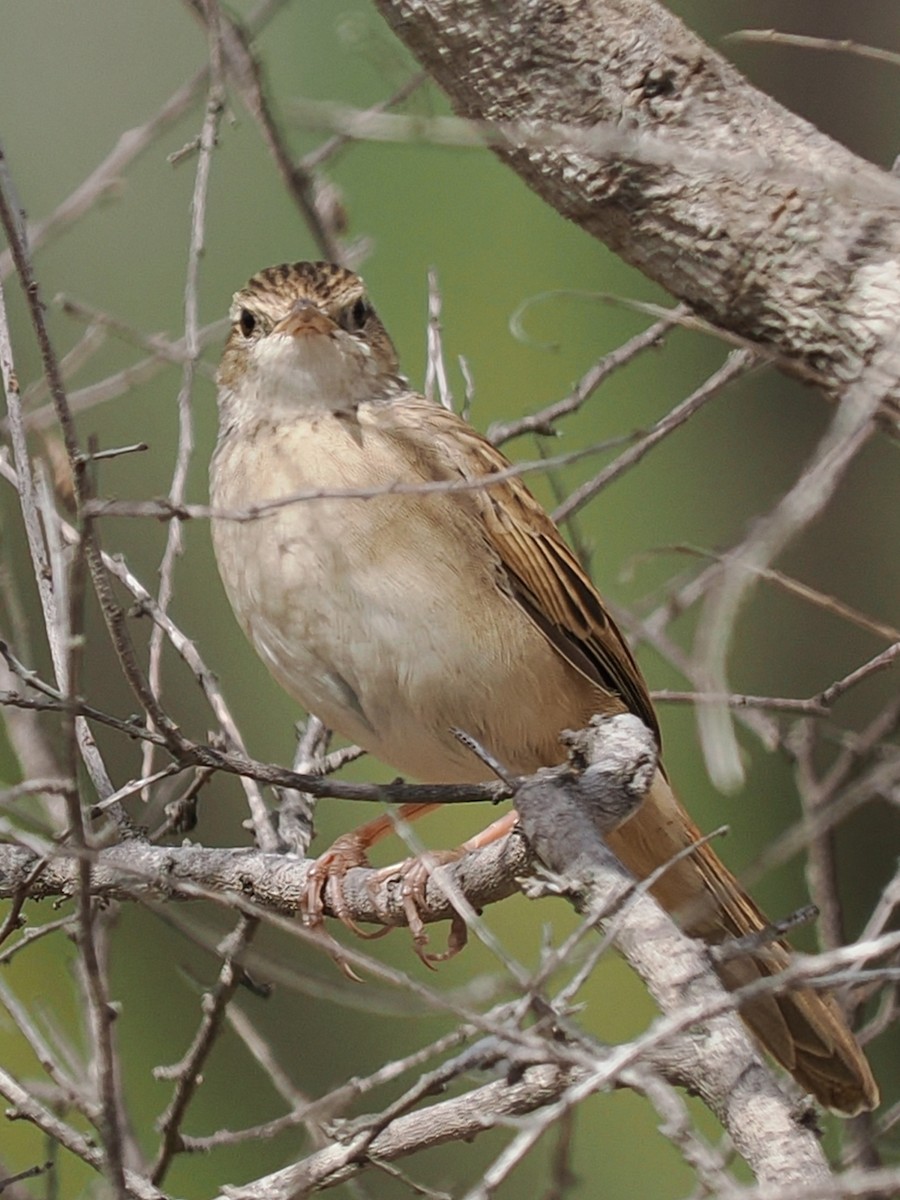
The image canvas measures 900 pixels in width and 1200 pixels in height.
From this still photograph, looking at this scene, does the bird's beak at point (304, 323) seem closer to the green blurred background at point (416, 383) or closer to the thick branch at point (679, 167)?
the thick branch at point (679, 167)

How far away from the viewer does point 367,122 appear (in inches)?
97.4

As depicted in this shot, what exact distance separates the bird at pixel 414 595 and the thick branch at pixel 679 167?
0.73m

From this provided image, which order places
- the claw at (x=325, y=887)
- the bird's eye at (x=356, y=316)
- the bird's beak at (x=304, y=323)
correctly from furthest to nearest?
1. the bird's eye at (x=356, y=316)
2. the bird's beak at (x=304, y=323)
3. the claw at (x=325, y=887)

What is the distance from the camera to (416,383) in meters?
5.30

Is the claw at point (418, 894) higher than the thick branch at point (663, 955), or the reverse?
the thick branch at point (663, 955)

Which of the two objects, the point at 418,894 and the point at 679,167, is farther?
the point at 418,894

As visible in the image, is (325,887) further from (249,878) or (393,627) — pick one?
(393,627)

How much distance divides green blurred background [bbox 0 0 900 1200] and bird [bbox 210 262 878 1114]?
74 centimetres

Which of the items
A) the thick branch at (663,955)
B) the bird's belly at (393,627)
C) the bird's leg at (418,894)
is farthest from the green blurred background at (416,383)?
the thick branch at (663,955)

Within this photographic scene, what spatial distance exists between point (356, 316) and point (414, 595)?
916 millimetres

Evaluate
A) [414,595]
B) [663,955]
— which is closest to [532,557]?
[414,595]

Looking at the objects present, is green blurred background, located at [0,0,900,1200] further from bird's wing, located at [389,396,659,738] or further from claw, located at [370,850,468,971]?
claw, located at [370,850,468,971]

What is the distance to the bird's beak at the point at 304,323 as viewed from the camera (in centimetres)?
390

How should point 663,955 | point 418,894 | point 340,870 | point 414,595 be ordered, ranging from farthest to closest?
point 340,870, point 414,595, point 418,894, point 663,955
